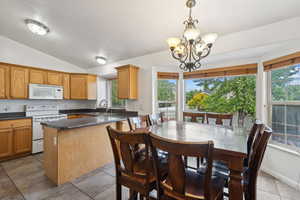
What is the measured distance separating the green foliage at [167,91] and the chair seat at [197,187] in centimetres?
247

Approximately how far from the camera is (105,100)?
4832 millimetres

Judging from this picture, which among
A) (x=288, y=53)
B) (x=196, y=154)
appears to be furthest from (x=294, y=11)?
(x=196, y=154)

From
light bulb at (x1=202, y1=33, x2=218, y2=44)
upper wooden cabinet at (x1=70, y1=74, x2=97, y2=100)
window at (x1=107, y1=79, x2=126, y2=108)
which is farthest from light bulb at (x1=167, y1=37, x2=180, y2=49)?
upper wooden cabinet at (x1=70, y1=74, x2=97, y2=100)

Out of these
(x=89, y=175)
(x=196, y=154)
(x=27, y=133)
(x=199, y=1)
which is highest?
(x=199, y=1)

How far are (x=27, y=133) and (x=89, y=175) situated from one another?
2073 mm

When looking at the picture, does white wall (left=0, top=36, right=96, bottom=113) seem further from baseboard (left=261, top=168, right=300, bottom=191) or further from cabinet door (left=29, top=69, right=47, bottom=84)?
baseboard (left=261, top=168, right=300, bottom=191)

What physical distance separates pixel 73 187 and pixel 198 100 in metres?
3.03

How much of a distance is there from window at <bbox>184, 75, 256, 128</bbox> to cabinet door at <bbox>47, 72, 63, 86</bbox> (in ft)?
12.2

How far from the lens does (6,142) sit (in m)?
2.90

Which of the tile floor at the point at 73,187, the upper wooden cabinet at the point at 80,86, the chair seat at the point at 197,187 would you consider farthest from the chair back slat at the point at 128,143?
the upper wooden cabinet at the point at 80,86

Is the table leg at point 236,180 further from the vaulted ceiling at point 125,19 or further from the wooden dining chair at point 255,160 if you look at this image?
the vaulted ceiling at point 125,19

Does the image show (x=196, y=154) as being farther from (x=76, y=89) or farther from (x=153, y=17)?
(x=76, y=89)

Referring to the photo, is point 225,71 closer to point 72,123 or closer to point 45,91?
point 72,123

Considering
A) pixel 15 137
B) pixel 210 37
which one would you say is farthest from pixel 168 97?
pixel 15 137
